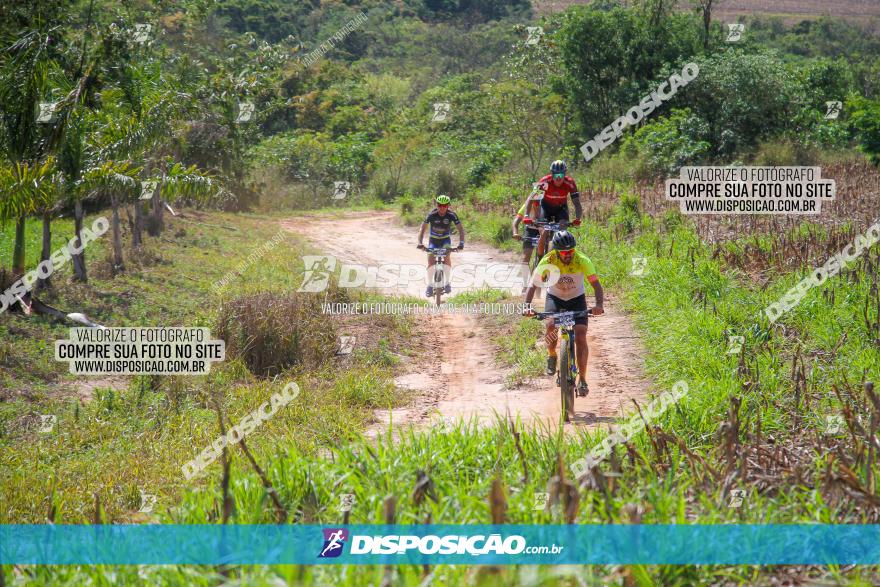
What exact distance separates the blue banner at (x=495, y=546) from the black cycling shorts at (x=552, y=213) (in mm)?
8006

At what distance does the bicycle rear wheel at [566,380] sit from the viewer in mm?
7961

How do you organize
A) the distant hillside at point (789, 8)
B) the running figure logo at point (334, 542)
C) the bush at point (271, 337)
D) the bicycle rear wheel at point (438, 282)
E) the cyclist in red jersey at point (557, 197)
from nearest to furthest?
the running figure logo at point (334, 542) < the bush at point (271, 337) < the cyclist in red jersey at point (557, 197) < the bicycle rear wheel at point (438, 282) < the distant hillside at point (789, 8)

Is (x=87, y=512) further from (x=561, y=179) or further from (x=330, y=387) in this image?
(x=561, y=179)

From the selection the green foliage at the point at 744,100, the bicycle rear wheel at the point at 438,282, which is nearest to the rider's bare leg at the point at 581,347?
the bicycle rear wheel at the point at 438,282

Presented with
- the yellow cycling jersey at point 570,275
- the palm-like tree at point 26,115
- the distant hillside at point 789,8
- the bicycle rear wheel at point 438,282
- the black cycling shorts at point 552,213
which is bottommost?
the bicycle rear wheel at point 438,282

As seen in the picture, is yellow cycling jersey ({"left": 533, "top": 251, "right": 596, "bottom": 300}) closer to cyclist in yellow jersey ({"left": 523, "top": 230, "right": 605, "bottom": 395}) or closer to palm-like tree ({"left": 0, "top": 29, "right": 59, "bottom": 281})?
cyclist in yellow jersey ({"left": 523, "top": 230, "right": 605, "bottom": 395})

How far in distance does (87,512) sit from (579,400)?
491 cm

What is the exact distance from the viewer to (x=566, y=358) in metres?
7.96

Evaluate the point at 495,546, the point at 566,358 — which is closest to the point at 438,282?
the point at 566,358

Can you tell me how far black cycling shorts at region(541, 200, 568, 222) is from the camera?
40.4ft

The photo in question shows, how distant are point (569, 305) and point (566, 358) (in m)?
0.62

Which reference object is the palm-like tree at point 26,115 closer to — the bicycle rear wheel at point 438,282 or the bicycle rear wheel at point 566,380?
the bicycle rear wheel at point 438,282

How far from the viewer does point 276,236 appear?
71.7 feet

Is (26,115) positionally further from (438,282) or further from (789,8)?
(789,8)
